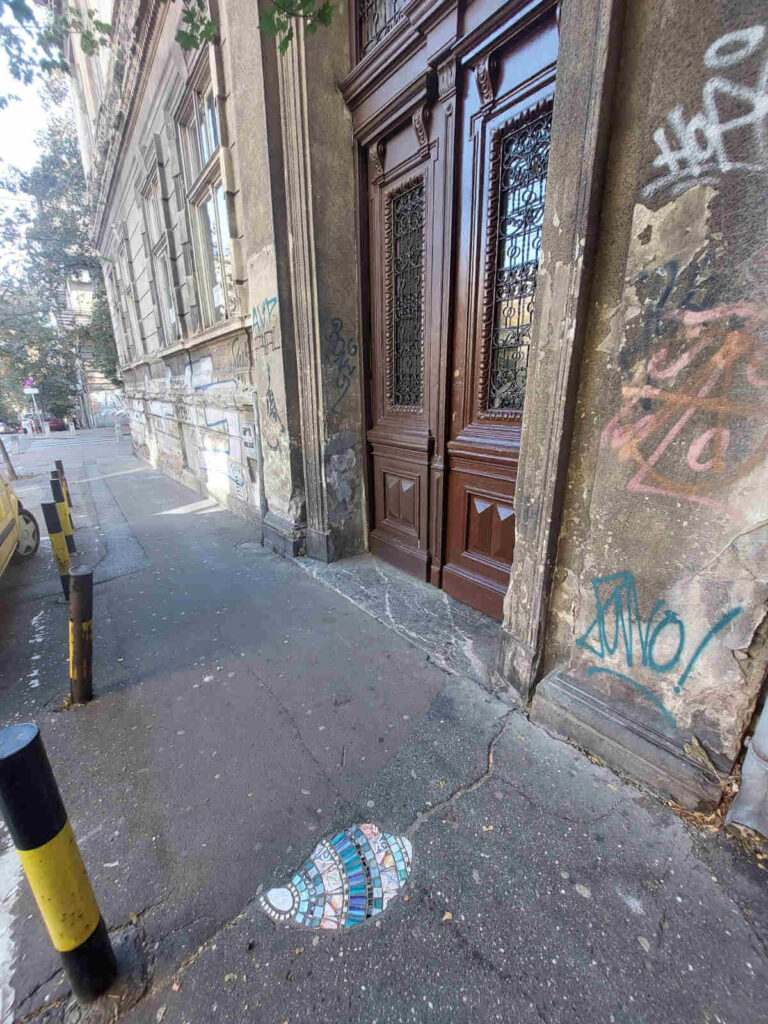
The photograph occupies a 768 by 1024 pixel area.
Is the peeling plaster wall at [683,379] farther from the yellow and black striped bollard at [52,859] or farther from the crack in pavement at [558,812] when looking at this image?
the yellow and black striped bollard at [52,859]

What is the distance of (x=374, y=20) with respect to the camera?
3.45 meters

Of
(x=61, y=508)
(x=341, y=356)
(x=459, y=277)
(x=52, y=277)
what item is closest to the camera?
(x=459, y=277)

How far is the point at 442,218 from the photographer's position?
3123 millimetres

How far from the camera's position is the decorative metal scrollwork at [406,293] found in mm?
3514

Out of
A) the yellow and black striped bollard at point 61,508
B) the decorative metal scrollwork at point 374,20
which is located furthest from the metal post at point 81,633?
the decorative metal scrollwork at point 374,20

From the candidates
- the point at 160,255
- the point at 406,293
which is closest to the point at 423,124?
the point at 406,293

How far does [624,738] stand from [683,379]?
5.26ft

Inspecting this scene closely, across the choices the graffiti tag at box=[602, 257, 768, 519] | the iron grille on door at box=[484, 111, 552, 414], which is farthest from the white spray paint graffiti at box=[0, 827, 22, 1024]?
the iron grille on door at box=[484, 111, 552, 414]

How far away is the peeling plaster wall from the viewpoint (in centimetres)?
144

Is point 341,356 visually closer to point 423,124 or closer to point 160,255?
point 423,124

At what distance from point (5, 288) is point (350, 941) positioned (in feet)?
110

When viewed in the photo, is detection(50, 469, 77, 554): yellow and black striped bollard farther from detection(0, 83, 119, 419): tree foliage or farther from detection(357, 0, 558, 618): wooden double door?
detection(0, 83, 119, 419): tree foliage

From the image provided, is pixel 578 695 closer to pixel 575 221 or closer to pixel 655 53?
pixel 575 221

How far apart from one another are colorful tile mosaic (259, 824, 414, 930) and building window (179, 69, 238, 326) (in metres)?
5.28
